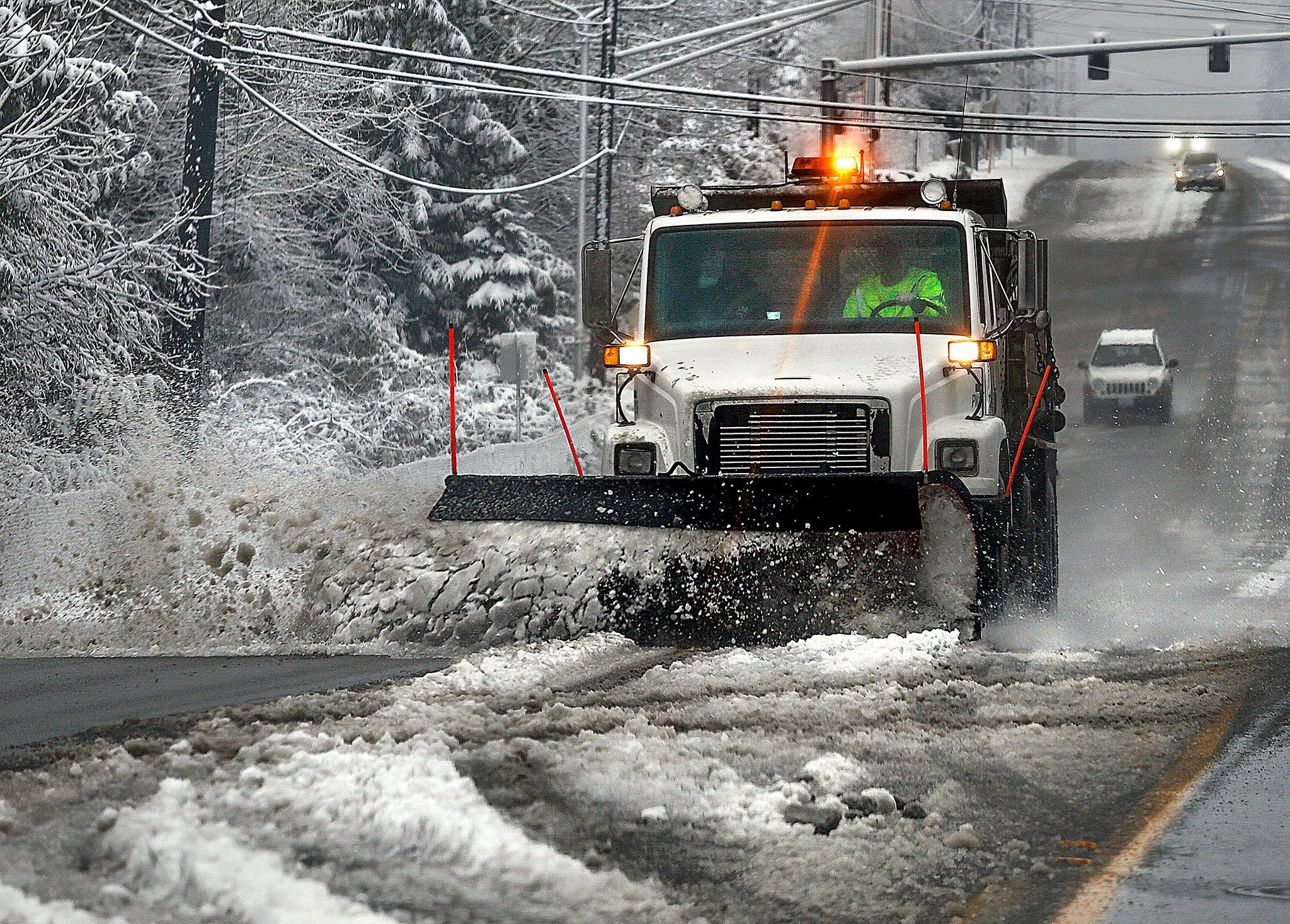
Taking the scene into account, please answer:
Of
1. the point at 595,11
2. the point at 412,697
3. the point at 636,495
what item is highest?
the point at 595,11

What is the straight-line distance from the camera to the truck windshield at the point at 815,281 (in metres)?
10.1

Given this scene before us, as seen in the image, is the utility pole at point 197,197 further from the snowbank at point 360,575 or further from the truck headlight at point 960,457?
the truck headlight at point 960,457

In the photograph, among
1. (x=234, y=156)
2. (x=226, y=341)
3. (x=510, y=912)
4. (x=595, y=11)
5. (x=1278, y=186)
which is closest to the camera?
(x=510, y=912)

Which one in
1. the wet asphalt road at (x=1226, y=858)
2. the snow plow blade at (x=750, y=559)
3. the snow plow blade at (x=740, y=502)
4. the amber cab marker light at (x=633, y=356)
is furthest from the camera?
the amber cab marker light at (x=633, y=356)

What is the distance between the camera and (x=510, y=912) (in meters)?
4.13

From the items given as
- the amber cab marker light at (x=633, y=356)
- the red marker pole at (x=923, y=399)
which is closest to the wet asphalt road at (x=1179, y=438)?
the red marker pole at (x=923, y=399)

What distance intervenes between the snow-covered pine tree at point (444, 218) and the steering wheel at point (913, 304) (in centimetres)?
2569

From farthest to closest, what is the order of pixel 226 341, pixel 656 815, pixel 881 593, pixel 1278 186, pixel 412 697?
pixel 1278 186
pixel 226 341
pixel 881 593
pixel 412 697
pixel 656 815

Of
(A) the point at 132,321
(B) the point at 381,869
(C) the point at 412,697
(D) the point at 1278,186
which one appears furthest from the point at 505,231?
(D) the point at 1278,186

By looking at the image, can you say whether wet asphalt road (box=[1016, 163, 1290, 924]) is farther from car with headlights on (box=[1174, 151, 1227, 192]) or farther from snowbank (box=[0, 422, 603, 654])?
snowbank (box=[0, 422, 603, 654])

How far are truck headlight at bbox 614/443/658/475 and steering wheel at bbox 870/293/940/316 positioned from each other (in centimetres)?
158

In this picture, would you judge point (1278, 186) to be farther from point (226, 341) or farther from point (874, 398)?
point (874, 398)

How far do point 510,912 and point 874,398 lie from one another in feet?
18.5

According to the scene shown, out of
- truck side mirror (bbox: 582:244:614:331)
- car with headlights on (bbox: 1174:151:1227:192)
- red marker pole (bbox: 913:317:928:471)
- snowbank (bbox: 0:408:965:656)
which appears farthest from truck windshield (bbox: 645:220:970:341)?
car with headlights on (bbox: 1174:151:1227:192)
